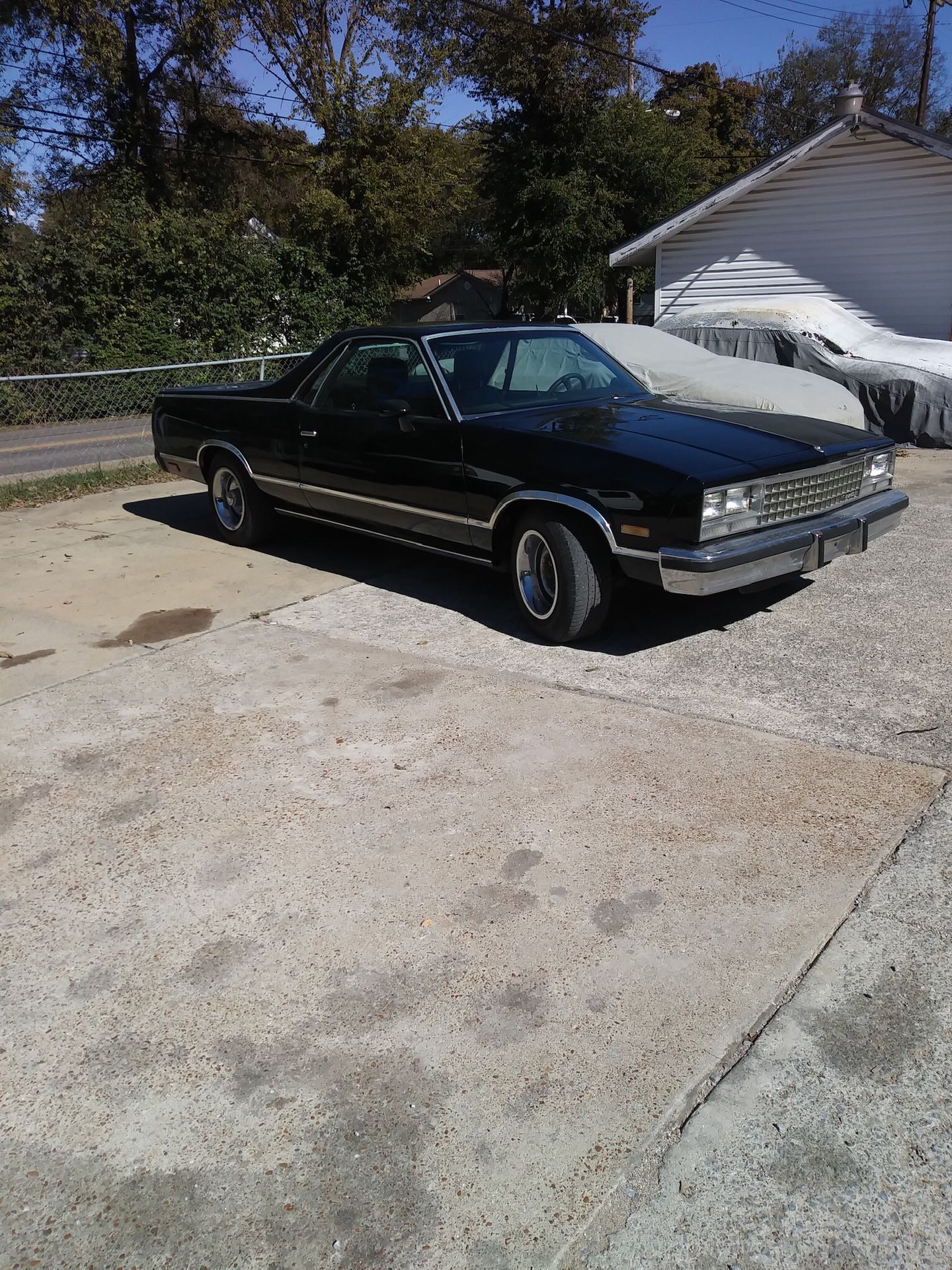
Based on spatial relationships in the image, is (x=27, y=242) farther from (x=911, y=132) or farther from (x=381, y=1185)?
(x=381, y=1185)

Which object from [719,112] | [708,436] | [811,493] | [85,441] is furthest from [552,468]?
[719,112]

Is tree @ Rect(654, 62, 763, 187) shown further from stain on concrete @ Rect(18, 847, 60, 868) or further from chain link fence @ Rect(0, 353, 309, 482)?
stain on concrete @ Rect(18, 847, 60, 868)

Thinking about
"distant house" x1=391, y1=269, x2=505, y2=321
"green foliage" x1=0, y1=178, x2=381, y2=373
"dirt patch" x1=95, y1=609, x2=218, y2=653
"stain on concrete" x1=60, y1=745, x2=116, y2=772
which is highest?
"distant house" x1=391, y1=269, x2=505, y2=321

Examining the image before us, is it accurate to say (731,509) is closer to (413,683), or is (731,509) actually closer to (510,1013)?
(413,683)

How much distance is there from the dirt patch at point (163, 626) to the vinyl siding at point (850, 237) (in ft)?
42.3

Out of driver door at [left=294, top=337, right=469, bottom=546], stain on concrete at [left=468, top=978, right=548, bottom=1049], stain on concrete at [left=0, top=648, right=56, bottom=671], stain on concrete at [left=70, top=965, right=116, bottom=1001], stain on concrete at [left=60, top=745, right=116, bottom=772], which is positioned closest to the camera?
stain on concrete at [left=468, top=978, right=548, bottom=1049]

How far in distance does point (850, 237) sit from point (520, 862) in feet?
49.8

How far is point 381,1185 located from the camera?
2146mm

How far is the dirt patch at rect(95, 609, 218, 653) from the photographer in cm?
573

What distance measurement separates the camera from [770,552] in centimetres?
478

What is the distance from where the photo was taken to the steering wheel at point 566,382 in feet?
19.7

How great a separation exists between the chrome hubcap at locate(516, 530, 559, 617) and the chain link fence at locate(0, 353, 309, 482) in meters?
7.04

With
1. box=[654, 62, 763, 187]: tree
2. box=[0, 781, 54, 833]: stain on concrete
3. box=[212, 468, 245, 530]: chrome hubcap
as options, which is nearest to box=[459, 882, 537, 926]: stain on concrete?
box=[0, 781, 54, 833]: stain on concrete

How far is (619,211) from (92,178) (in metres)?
14.8
